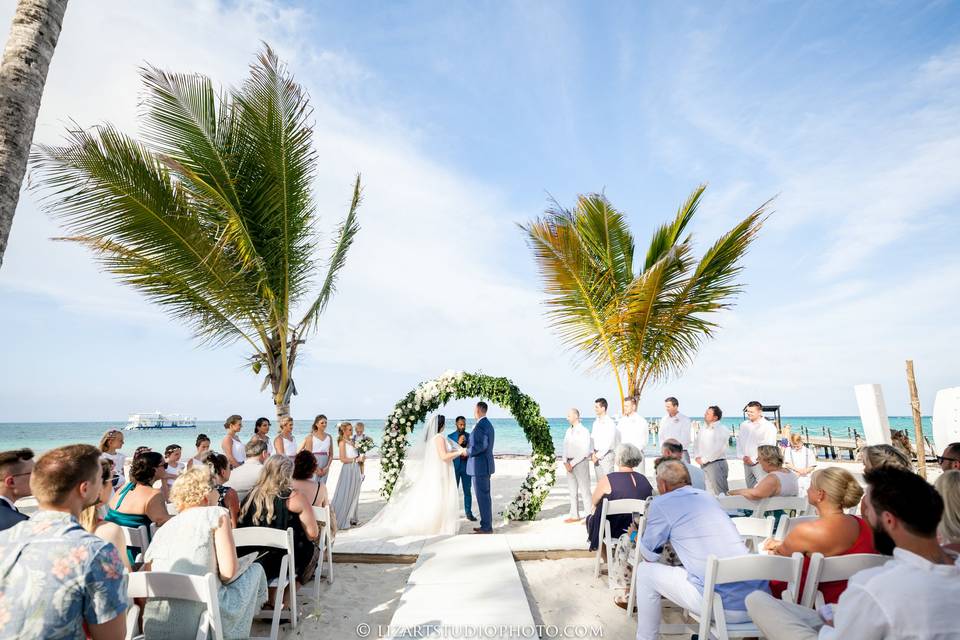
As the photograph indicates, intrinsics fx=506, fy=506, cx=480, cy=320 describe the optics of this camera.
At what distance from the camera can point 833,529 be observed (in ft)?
10.3

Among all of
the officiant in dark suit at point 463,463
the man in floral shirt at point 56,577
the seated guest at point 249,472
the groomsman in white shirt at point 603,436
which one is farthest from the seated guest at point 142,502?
the groomsman in white shirt at point 603,436

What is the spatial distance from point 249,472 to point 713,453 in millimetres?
7067

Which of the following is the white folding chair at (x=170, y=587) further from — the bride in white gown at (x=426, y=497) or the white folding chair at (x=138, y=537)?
the bride in white gown at (x=426, y=497)

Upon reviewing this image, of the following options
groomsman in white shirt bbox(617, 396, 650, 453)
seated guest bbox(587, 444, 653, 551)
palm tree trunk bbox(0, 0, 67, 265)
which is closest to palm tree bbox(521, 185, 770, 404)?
groomsman in white shirt bbox(617, 396, 650, 453)

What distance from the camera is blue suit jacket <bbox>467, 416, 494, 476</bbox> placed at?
26.5ft

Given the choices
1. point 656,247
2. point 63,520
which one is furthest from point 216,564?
point 656,247

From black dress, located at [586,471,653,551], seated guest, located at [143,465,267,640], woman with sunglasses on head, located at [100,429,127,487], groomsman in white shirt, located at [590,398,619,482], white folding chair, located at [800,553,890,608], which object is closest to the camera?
white folding chair, located at [800,553,890,608]

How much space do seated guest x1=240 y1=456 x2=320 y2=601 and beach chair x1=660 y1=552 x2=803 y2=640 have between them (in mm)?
3370

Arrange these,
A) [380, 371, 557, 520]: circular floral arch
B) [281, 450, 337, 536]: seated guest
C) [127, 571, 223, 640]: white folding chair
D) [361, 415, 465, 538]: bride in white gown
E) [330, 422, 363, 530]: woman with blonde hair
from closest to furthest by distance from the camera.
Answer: [127, 571, 223, 640]: white folding chair < [281, 450, 337, 536]: seated guest < [361, 415, 465, 538]: bride in white gown < [330, 422, 363, 530]: woman with blonde hair < [380, 371, 557, 520]: circular floral arch

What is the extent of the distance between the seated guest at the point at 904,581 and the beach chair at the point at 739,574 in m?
0.51

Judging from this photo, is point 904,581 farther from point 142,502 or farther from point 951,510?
point 142,502

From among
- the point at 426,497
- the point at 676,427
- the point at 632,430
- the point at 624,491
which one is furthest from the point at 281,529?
the point at 676,427

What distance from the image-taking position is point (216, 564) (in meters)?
3.31

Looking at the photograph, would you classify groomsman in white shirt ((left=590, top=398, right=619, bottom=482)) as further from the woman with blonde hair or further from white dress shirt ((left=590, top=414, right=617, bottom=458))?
the woman with blonde hair
